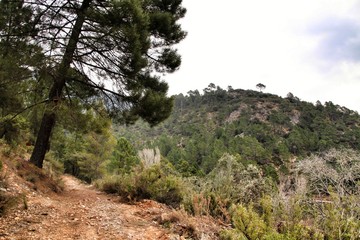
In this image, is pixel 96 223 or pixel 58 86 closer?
pixel 96 223

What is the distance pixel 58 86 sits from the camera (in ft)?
26.3

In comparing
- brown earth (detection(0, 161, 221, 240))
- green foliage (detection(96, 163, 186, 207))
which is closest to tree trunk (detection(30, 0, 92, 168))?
brown earth (detection(0, 161, 221, 240))

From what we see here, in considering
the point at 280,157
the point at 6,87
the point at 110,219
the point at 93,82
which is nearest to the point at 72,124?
the point at 93,82

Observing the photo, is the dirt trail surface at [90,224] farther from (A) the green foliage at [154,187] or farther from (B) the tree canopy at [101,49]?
(B) the tree canopy at [101,49]

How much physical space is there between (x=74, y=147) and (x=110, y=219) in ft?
87.9

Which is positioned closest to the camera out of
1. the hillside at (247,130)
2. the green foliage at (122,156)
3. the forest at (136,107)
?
the forest at (136,107)

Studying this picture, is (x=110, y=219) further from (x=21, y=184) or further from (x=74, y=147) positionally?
(x=74, y=147)

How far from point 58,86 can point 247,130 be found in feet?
189

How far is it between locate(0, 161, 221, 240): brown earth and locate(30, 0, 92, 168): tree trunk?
2.50 m

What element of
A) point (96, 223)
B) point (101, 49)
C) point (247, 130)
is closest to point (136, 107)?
point (101, 49)

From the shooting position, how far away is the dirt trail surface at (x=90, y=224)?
4.02m

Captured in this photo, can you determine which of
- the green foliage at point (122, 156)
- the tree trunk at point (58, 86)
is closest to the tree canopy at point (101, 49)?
the tree trunk at point (58, 86)

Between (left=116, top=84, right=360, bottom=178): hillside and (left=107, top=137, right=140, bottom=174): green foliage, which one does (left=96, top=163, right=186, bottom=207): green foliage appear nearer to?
(left=107, top=137, right=140, bottom=174): green foliage

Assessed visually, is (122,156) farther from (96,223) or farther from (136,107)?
(96,223)
